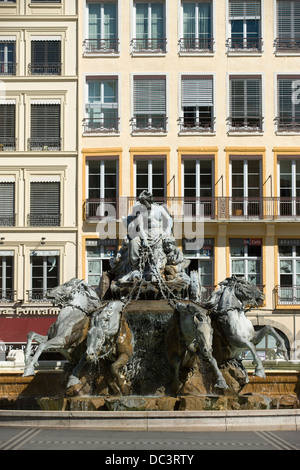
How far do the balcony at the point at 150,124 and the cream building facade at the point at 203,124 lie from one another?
0.05 meters

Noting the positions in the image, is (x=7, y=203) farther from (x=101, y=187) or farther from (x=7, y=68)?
(x=7, y=68)

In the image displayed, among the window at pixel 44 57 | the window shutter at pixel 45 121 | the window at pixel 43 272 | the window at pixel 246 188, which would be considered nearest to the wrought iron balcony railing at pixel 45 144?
the window shutter at pixel 45 121

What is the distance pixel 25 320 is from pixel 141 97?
467 inches

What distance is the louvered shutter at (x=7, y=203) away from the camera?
46250 millimetres

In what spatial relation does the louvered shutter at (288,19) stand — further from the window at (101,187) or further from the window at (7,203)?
the window at (7,203)

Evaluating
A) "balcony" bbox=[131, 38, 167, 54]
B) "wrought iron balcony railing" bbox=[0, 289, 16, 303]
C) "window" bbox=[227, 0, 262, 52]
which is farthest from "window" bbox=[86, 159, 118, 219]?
"window" bbox=[227, 0, 262, 52]

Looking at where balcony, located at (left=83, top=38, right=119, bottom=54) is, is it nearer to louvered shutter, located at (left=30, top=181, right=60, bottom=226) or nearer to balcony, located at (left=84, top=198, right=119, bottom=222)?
louvered shutter, located at (left=30, top=181, right=60, bottom=226)

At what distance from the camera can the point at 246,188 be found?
46.0 m

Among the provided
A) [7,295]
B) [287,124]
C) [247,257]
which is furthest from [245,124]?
[7,295]

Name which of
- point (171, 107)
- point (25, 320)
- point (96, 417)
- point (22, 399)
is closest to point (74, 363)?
point (22, 399)

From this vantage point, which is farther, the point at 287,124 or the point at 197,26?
the point at 197,26

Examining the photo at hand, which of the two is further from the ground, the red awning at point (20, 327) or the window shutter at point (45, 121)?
the window shutter at point (45, 121)

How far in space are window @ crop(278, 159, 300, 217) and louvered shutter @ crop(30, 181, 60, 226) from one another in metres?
10.5

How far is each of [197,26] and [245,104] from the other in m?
4.51
